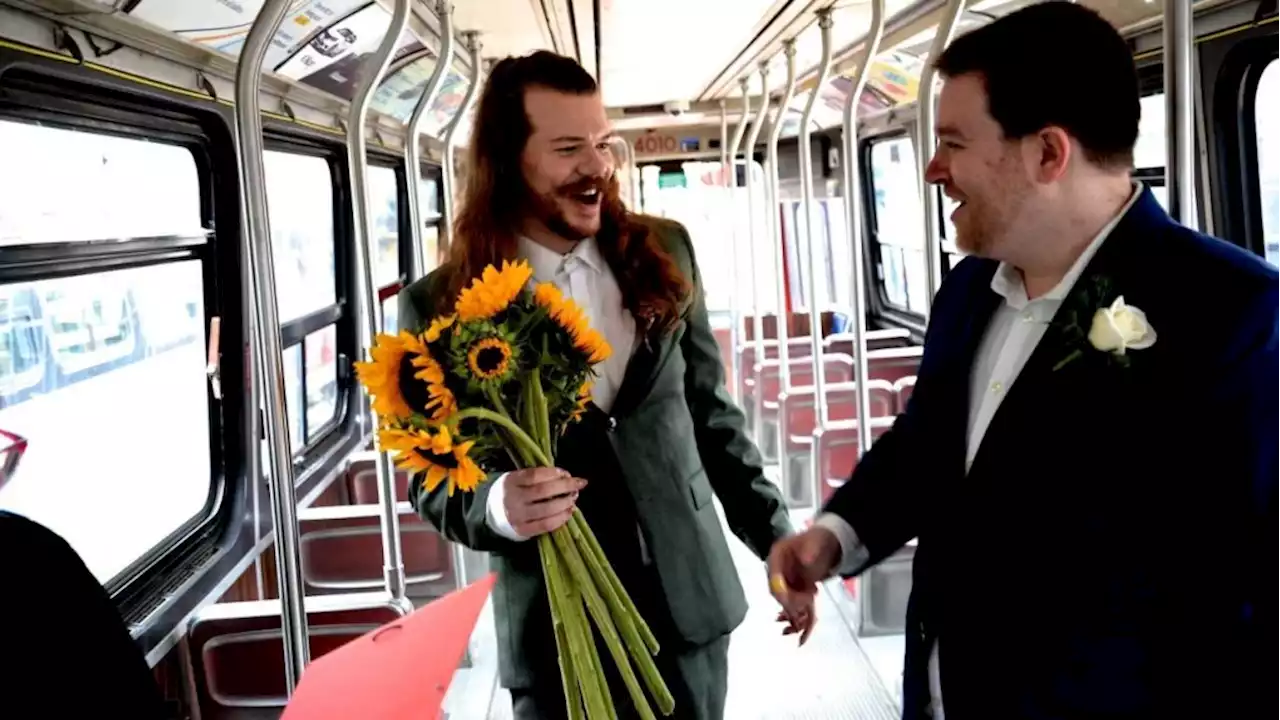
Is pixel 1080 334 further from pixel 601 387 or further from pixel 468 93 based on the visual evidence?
pixel 468 93

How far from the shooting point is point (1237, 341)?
1161 millimetres

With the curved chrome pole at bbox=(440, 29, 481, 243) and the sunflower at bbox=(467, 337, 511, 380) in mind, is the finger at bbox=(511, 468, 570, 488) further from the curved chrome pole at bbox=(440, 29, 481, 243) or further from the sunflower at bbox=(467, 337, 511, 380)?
the curved chrome pole at bbox=(440, 29, 481, 243)

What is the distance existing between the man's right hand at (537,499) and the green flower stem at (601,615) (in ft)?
0.09

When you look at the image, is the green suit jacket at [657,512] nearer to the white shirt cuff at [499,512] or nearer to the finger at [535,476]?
the white shirt cuff at [499,512]

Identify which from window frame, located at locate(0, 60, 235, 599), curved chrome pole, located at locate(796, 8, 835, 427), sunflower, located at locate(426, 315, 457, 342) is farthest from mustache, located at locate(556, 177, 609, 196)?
curved chrome pole, located at locate(796, 8, 835, 427)

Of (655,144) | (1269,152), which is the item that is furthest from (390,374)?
(655,144)

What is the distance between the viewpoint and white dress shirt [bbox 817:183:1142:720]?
4.51ft

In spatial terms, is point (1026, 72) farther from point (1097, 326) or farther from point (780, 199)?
point (780, 199)

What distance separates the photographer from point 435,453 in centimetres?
116

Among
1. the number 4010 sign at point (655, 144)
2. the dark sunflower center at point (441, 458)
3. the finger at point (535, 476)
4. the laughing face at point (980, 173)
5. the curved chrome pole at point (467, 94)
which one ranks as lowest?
the finger at point (535, 476)

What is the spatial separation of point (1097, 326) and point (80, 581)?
1096 millimetres

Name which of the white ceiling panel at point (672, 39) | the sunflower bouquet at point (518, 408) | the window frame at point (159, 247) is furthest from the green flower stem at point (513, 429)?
the white ceiling panel at point (672, 39)

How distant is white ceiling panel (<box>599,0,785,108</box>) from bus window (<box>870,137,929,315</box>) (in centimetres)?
180

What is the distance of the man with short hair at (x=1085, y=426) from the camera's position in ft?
3.83
